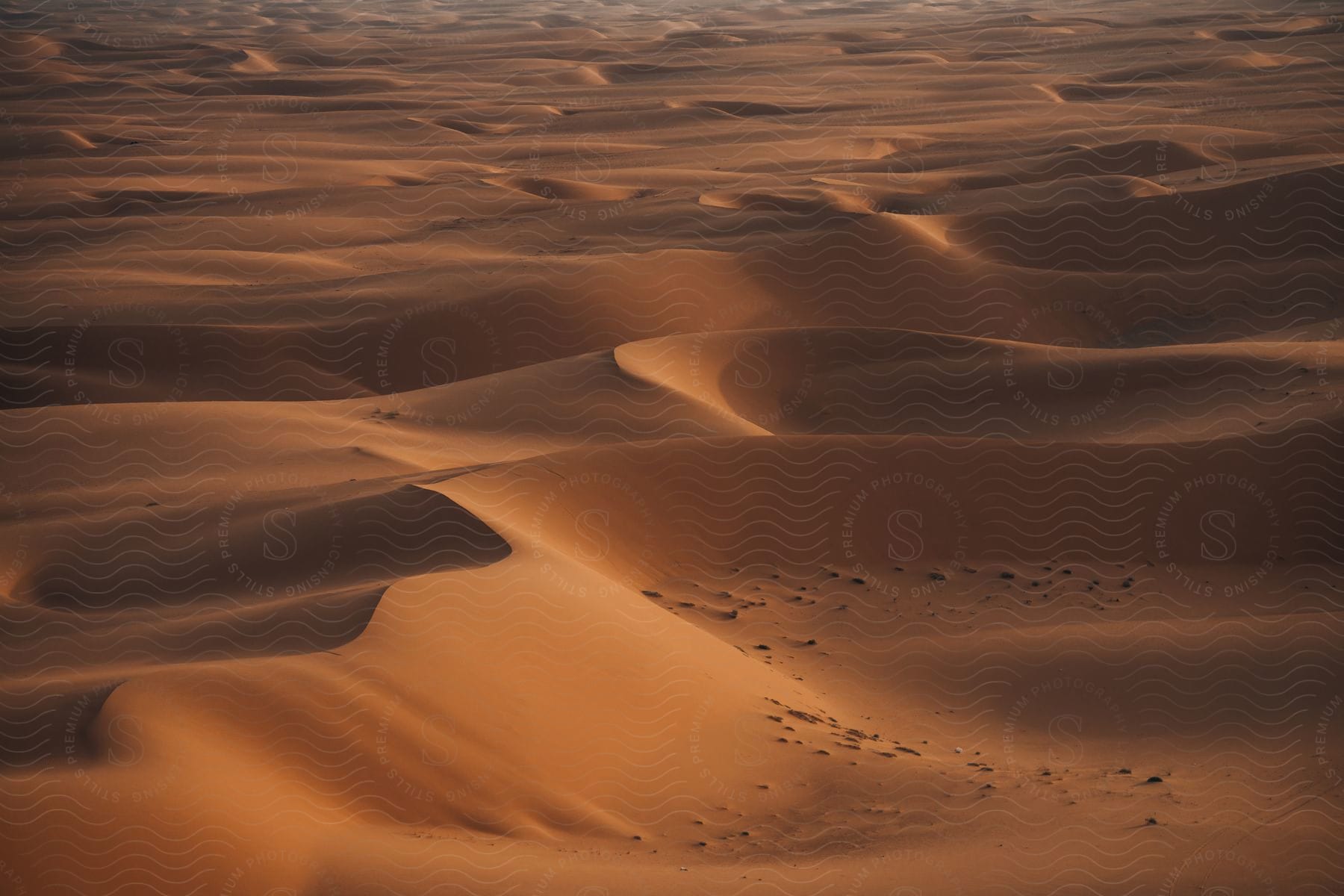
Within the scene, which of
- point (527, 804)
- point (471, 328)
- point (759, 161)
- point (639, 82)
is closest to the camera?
point (527, 804)

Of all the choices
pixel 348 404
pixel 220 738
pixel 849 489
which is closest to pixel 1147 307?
pixel 849 489

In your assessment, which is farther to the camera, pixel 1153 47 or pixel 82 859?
pixel 1153 47

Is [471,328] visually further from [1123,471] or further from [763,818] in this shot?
[763,818]

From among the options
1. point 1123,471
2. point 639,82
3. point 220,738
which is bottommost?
point 639,82

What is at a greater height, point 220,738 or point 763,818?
point 220,738

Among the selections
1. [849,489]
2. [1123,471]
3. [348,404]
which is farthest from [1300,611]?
[348,404]

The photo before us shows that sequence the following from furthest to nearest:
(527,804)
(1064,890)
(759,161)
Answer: (759,161)
(527,804)
(1064,890)
